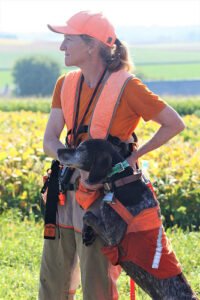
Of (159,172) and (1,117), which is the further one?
(1,117)

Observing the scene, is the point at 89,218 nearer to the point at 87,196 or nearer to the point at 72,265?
the point at 87,196

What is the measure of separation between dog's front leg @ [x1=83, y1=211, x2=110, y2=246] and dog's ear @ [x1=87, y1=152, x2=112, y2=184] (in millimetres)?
207

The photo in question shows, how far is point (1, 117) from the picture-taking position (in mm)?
16750

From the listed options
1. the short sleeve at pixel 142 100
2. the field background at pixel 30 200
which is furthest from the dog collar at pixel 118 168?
the field background at pixel 30 200

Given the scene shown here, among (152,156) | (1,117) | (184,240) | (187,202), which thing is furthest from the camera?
(1,117)

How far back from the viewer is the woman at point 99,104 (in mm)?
4305

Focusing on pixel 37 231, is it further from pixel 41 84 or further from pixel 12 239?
pixel 41 84

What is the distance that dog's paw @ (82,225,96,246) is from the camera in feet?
14.0

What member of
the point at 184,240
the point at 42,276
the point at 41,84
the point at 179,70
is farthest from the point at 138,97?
the point at 179,70

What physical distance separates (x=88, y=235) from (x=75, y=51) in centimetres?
110

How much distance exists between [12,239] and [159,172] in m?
2.66

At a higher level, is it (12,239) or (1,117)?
(12,239)

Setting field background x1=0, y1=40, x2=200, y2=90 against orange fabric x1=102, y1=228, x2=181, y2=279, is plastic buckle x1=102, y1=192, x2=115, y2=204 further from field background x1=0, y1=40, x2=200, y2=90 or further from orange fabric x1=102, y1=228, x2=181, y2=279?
field background x1=0, y1=40, x2=200, y2=90

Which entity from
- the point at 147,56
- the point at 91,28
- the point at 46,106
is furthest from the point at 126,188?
the point at 147,56
